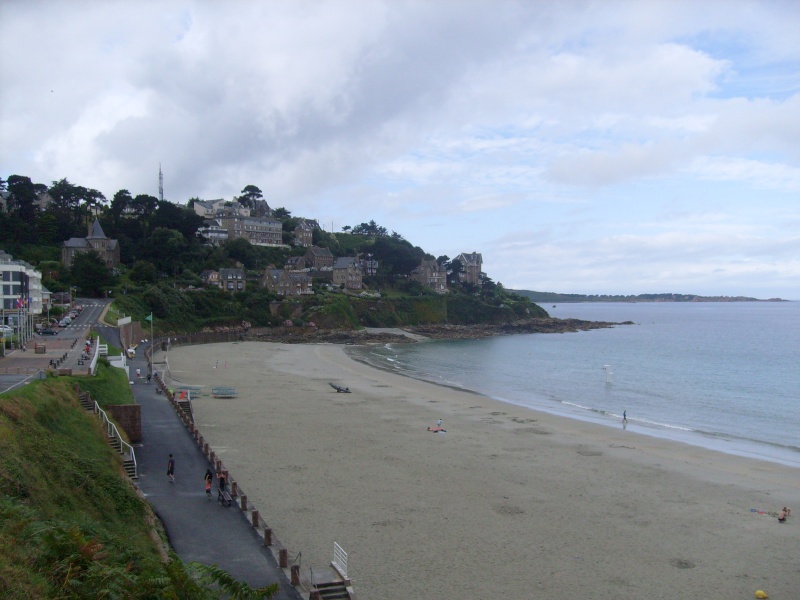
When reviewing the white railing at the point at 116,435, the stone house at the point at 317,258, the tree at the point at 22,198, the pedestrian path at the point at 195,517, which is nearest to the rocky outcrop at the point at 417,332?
the stone house at the point at 317,258

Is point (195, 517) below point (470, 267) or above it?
below

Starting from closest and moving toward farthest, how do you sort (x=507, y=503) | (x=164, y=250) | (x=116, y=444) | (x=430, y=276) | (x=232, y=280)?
(x=507, y=503)
(x=116, y=444)
(x=164, y=250)
(x=232, y=280)
(x=430, y=276)

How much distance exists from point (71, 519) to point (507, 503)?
12.8m

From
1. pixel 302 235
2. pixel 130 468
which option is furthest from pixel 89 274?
pixel 130 468

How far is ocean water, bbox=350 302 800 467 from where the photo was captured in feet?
113

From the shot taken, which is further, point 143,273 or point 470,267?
point 470,267

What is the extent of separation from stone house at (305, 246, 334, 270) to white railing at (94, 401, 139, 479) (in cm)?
9145

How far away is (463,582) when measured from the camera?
14633 millimetres

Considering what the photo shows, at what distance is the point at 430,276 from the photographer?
124 m

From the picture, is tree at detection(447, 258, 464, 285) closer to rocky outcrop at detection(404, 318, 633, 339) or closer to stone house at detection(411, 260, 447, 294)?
stone house at detection(411, 260, 447, 294)

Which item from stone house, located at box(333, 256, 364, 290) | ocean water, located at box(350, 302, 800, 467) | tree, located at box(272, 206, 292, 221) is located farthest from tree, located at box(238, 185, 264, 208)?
ocean water, located at box(350, 302, 800, 467)

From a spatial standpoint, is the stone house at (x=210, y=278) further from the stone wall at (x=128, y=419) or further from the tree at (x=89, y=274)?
the stone wall at (x=128, y=419)

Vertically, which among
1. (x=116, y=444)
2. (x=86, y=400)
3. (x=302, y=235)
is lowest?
(x=116, y=444)

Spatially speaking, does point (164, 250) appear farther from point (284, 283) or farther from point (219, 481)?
point (219, 481)
